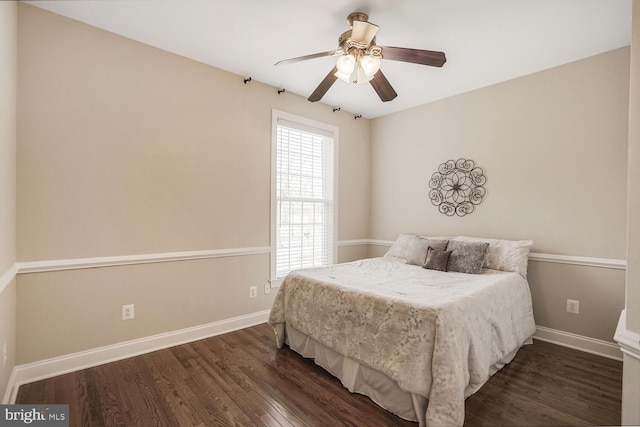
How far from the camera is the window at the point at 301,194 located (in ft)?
11.8

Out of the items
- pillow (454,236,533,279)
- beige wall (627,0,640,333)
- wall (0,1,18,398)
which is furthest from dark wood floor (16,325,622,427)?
beige wall (627,0,640,333)

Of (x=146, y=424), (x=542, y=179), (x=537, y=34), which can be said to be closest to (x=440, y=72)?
(x=537, y=34)

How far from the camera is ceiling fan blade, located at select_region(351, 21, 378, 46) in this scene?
6.48 ft

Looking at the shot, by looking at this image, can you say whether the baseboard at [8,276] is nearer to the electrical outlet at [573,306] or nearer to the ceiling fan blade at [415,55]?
the ceiling fan blade at [415,55]

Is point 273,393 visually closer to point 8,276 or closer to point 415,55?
point 8,276

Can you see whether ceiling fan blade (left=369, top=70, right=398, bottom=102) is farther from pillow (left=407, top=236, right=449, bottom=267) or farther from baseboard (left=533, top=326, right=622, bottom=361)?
baseboard (left=533, top=326, right=622, bottom=361)

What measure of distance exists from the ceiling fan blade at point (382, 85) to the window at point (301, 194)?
140 centimetres

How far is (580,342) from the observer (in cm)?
274

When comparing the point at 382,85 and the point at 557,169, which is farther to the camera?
the point at 557,169

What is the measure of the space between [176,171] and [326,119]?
2105 mm

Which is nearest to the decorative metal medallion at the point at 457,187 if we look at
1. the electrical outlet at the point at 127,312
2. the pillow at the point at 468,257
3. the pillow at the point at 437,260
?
the pillow at the point at 468,257

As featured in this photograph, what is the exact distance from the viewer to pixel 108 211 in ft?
8.04

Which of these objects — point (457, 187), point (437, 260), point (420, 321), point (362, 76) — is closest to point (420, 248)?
point (437, 260)

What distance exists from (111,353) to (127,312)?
1.08 feet
